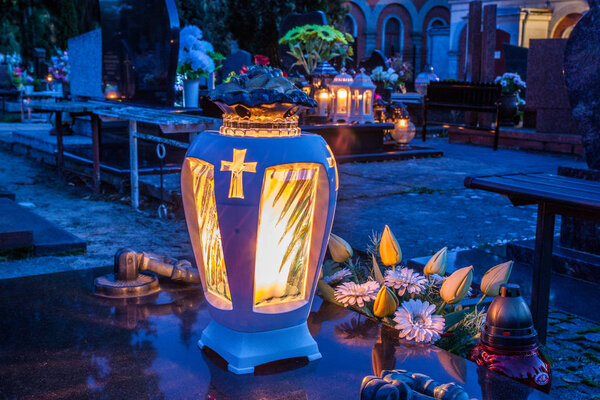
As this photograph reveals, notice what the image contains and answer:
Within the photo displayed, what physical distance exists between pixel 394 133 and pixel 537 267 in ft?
27.0

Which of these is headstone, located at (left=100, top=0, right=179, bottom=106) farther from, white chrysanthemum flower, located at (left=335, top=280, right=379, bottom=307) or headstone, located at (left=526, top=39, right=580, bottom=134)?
white chrysanthemum flower, located at (left=335, top=280, right=379, bottom=307)

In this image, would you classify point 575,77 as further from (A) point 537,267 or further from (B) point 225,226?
(B) point 225,226

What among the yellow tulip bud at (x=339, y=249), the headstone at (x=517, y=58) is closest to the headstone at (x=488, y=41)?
the headstone at (x=517, y=58)

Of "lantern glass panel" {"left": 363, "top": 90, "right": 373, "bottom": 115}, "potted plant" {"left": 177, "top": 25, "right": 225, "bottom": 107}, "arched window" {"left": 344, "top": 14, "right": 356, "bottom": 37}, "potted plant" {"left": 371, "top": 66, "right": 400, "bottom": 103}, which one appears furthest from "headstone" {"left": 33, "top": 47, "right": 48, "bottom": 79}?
"arched window" {"left": 344, "top": 14, "right": 356, "bottom": 37}

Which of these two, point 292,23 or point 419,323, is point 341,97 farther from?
point 419,323

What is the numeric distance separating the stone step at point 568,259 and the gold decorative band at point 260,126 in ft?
9.47

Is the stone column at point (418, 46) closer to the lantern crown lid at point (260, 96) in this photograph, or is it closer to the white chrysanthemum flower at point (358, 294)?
the white chrysanthemum flower at point (358, 294)

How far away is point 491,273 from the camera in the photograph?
2469mm

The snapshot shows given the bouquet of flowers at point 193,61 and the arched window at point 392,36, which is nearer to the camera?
the bouquet of flowers at point 193,61

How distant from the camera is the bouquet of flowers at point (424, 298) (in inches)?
88.6

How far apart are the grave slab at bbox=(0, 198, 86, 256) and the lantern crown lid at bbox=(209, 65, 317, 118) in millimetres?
3340

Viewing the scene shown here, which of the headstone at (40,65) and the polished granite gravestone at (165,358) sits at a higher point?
the headstone at (40,65)

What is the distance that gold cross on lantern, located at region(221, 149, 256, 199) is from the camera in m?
1.85

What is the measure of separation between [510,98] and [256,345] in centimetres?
1366
